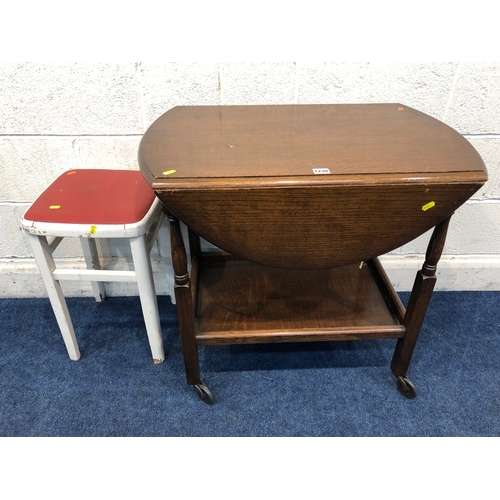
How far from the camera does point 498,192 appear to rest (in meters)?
1.65

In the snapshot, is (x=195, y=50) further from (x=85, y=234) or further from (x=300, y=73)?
(x=85, y=234)

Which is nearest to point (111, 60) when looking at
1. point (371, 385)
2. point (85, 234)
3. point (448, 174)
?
point (85, 234)

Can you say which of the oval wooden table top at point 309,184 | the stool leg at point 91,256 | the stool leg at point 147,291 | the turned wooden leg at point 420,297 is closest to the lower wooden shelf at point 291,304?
the turned wooden leg at point 420,297

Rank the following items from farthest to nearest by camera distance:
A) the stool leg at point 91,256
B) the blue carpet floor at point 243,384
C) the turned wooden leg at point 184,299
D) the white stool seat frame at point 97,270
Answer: the stool leg at point 91,256 < the blue carpet floor at point 243,384 < the white stool seat frame at point 97,270 < the turned wooden leg at point 184,299

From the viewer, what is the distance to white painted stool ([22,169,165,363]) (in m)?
1.26

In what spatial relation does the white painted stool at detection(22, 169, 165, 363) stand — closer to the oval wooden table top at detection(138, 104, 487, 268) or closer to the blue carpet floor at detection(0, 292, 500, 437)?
the blue carpet floor at detection(0, 292, 500, 437)

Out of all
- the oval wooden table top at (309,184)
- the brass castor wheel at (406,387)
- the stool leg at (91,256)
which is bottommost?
the brass castor wheel at (406,387)

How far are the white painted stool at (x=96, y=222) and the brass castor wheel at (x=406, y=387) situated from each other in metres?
0.86

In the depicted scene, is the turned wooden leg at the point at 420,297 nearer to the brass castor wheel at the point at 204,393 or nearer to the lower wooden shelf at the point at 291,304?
the lower wooden shelf at the point at 291,304

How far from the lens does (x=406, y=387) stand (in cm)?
145

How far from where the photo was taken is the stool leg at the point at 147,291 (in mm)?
1318

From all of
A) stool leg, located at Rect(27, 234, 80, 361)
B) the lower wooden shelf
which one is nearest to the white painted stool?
stool leg, located at Rect(27, 234, 80, 361)

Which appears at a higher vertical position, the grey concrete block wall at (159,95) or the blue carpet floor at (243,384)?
the grey concrete block wall at (159,95)

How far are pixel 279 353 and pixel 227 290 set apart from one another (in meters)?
0.33
